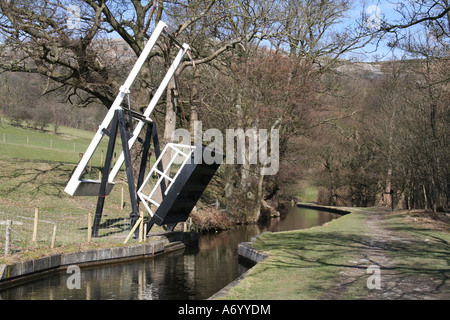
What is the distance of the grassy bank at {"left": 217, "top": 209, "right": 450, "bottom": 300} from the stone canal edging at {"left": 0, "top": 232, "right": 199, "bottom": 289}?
3.42m

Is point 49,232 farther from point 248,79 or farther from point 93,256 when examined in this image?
point 248,79

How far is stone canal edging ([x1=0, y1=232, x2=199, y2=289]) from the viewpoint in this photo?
1104cm

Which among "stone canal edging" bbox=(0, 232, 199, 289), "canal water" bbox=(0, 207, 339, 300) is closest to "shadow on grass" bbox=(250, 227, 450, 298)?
"canal water" bbox=(0, 207, 339, 300)

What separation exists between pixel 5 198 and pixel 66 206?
8.75 feet

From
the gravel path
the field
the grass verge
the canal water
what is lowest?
the canal water

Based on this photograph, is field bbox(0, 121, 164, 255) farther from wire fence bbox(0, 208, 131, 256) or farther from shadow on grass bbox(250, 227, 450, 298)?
shadow on grass bbox(250, 227, 450, 298)

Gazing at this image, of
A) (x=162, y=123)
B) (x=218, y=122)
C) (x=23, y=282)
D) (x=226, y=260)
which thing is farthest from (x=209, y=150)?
(x=162, y=123)

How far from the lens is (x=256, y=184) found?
31953mm

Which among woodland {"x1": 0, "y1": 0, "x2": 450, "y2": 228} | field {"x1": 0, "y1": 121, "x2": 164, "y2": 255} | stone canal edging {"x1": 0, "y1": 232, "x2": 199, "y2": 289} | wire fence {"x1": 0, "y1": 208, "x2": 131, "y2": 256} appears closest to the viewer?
stone canal edging {"x1": 0, "y1": 232, "x2": 199, "y2": 289}

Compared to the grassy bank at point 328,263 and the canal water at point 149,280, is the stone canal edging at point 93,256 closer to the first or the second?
the canal water at point 149,280

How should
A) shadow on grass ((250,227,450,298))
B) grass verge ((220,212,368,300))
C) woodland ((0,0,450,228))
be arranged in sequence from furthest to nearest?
woodland ((0,0,450,228))
shadow on grass ((250,227,450,298))
grass verge ((220,212,368,300))

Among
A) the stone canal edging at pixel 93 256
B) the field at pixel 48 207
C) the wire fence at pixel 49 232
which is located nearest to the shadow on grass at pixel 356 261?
the stone canal edging at pixel 93 256

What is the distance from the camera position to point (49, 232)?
15508 mm

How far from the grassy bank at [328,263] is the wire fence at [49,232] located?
18.0ft
